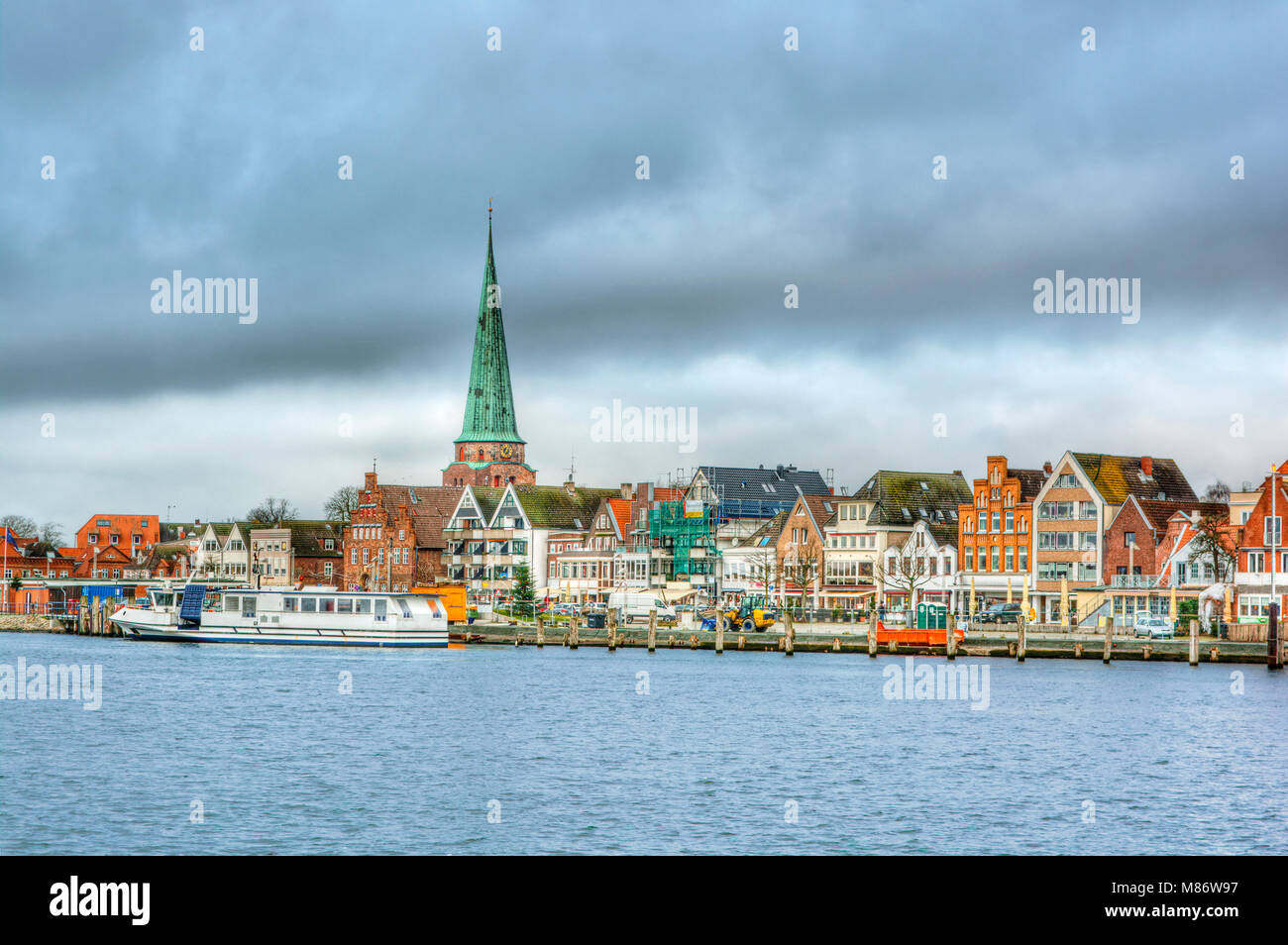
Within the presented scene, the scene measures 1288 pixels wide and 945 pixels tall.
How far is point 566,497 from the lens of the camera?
165 meters

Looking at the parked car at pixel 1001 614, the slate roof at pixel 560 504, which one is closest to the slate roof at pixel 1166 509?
the parked car at pixel 1001 614

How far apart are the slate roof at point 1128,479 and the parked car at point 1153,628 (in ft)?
53.8

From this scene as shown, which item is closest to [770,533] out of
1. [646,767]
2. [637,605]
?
[637,605]

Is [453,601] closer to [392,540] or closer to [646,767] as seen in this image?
[392,540]

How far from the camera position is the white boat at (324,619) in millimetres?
104312

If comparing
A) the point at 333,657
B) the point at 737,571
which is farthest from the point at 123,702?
the point at 737,571

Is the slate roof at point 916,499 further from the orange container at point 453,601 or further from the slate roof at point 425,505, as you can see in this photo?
the slate roof at point 425,505

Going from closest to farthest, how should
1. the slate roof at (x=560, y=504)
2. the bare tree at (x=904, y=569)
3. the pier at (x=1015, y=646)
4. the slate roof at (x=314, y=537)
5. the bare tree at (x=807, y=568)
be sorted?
the pier at (x=1015, y=646) < the bare tree at (x=904, y=569) < the bare tree at (x=807, y=568) < the slate roof at (x=560, y=504) < the slate roof at (x=314, y=537)

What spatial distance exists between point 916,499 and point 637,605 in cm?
2447

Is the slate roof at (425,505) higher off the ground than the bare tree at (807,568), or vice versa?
the slate roof at (425,505)

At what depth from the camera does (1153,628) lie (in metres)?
89.9

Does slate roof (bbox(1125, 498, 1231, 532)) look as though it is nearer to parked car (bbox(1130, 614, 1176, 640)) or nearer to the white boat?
parked car (bbox(1130, 614, 1176, 640))
